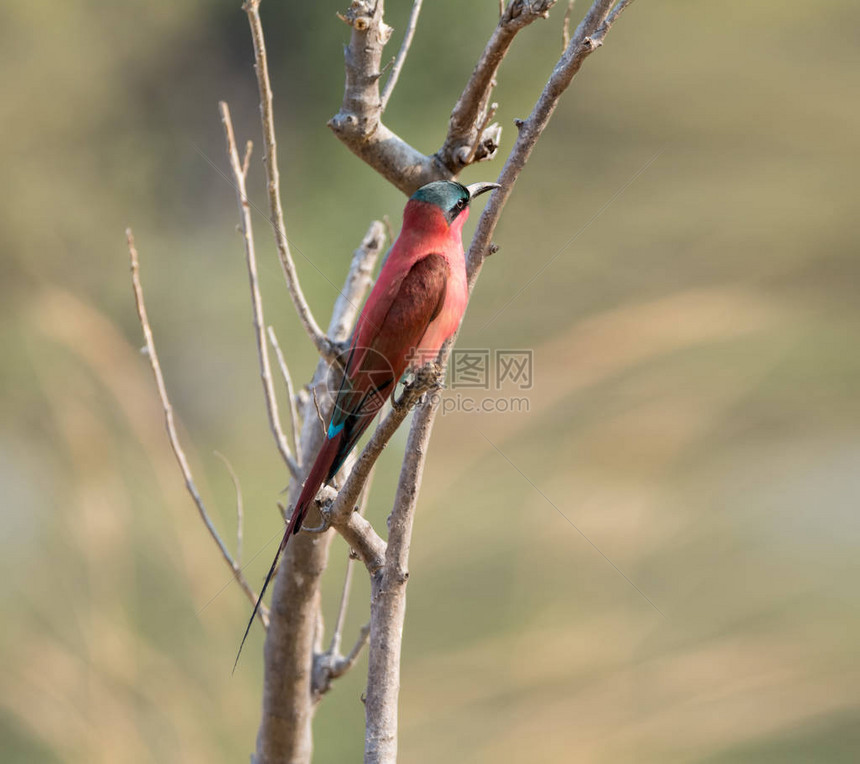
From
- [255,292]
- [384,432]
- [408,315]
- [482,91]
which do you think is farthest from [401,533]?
[482,91]

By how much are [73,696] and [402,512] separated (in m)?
1.67

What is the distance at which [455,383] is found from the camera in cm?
167

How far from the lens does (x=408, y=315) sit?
4.04 ft

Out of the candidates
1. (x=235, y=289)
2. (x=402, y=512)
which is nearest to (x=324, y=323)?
(x=235, y=289)

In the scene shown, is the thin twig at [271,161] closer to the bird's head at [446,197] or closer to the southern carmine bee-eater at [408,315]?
the southern carmine bee-eater at [408,315]

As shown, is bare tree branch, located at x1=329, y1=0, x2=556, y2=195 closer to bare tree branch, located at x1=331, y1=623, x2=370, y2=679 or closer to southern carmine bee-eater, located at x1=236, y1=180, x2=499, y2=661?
southern carmine bee-eater, located at x1=236, y1=180, x2=499, y2=661

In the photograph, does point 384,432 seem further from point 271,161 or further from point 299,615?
point 299,615

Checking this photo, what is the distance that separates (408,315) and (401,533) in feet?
1.23

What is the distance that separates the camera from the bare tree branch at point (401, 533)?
3.20ft

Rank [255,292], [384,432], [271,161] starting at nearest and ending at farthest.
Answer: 1. [384,432]
2. [271,161]
3. [255,292]

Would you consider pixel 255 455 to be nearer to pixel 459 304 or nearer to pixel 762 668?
pixel 459 304

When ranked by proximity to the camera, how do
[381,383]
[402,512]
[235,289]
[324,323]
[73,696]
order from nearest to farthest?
[402,512] → [381,383] → [73,696] → [324,323] → [235,289]

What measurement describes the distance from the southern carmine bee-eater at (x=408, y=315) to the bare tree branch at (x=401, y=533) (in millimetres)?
141

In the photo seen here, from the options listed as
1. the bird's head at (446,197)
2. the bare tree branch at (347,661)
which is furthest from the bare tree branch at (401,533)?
the bare tree branch at (347,661)
